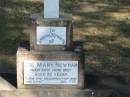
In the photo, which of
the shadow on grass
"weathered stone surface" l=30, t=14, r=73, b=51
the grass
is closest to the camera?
"weathered stone surface" l=30, t=14, r=73, b=51

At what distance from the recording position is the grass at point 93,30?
8.91 meters

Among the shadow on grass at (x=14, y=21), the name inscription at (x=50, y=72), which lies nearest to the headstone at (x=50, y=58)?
the name inscription at (x=50, y=72)

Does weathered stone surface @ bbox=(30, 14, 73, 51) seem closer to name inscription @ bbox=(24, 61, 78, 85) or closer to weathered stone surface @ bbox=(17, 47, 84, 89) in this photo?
weathered stone surface @ bbox=(17, 47, 84, 89)

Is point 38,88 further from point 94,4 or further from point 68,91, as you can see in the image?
point 94,4

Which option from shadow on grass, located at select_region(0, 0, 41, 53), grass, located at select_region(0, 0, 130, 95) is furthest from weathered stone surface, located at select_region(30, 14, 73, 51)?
shadow on grass, located at select_region(0, 0, 41, 53)

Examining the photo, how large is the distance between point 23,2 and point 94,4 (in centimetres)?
176

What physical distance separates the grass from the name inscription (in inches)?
44.2

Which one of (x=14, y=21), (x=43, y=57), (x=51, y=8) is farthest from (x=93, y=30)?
(x=43, y=57)

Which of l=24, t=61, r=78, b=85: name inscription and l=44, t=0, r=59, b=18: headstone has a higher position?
l=44, t=0, r=59, b=18: headstone

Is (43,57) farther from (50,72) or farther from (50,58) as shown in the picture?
(50,72)

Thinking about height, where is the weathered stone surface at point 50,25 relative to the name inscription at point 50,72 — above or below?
above

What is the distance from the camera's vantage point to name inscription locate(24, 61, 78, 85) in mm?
6902

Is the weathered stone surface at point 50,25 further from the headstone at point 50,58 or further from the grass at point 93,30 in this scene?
the grass at point 93,30

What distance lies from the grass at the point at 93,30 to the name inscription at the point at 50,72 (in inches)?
44.2
